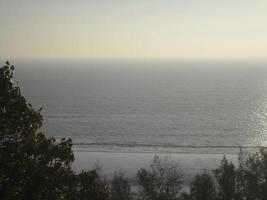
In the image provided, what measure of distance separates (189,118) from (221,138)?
2288cm

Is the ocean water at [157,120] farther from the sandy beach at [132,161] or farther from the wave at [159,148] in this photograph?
the sandy beach at [132,161]

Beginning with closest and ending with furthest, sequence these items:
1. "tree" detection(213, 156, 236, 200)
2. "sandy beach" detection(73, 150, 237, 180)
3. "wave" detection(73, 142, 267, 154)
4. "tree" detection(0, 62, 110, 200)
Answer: "tree" detection(0, 62, 110, 200)
"tree" detection(213, 156, 236, 200)
"sandy beach" detection(73, 150, 237, 180)
"wave" detection(73, 142, 267, 154)

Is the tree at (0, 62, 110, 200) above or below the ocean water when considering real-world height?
below

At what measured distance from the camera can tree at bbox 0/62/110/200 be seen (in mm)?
10203

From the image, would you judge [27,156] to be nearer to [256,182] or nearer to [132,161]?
[256,182]

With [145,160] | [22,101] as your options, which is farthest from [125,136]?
[22,101]

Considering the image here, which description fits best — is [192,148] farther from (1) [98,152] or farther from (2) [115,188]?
(2) [115,188]

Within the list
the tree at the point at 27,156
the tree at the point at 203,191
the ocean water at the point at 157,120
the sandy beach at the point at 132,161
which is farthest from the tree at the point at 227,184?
the ocean water at the point at 157,120

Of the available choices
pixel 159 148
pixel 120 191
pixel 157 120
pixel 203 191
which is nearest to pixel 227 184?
pixel 203 191

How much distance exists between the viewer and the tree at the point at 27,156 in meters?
10.2

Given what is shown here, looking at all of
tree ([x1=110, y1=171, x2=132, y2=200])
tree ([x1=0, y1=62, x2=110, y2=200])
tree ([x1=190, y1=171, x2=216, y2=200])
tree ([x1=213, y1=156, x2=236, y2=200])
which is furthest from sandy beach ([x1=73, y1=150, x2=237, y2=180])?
tree ([x1=0, y1=62, x2=110, y2=200])

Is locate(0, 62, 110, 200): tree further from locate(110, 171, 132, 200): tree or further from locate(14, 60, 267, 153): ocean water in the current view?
locate(14, 60, 267, 153): ocean water

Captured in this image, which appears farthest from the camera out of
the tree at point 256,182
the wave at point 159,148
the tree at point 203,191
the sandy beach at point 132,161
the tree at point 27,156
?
the wave at point 159,148

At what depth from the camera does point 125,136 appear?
71875 millimetres
